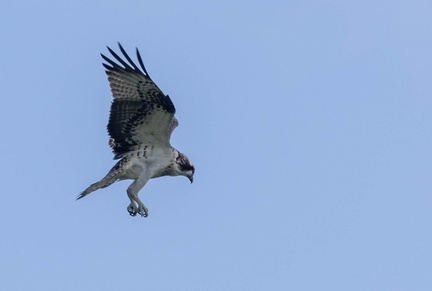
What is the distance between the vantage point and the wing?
A: 18.2 m

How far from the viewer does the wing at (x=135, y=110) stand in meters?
18.2

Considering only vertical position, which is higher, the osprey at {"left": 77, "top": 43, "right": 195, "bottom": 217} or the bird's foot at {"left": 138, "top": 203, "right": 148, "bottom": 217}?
the osprey at {"left": 77, "top": 43, "right": 195, "bottom": 217}

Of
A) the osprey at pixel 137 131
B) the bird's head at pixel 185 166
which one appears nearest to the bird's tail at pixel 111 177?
the osprey at pixel 137 131

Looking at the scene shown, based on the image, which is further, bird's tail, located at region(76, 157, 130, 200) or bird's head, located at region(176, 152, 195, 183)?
bird's head, located at region(176, 152, 195, 183)

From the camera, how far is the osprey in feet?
59.8

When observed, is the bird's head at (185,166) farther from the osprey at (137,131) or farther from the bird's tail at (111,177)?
the bird's tail at (111,177)

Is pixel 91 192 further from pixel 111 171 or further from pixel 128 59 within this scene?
pixel 128 59

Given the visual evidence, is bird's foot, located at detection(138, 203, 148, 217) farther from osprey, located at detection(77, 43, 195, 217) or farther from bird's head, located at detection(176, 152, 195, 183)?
bird's head, located at detection(176, 152, 195, 183)

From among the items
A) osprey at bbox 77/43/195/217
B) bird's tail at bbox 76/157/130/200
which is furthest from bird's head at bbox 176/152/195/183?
bird's tail at bbox 76/157/130/200

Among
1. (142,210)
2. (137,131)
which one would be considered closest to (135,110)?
(137,131)

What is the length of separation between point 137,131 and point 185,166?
30.8 inches

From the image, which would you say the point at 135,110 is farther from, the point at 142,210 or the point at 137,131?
the point at 142,210

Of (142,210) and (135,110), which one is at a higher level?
(135,110)

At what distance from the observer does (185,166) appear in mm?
18875
